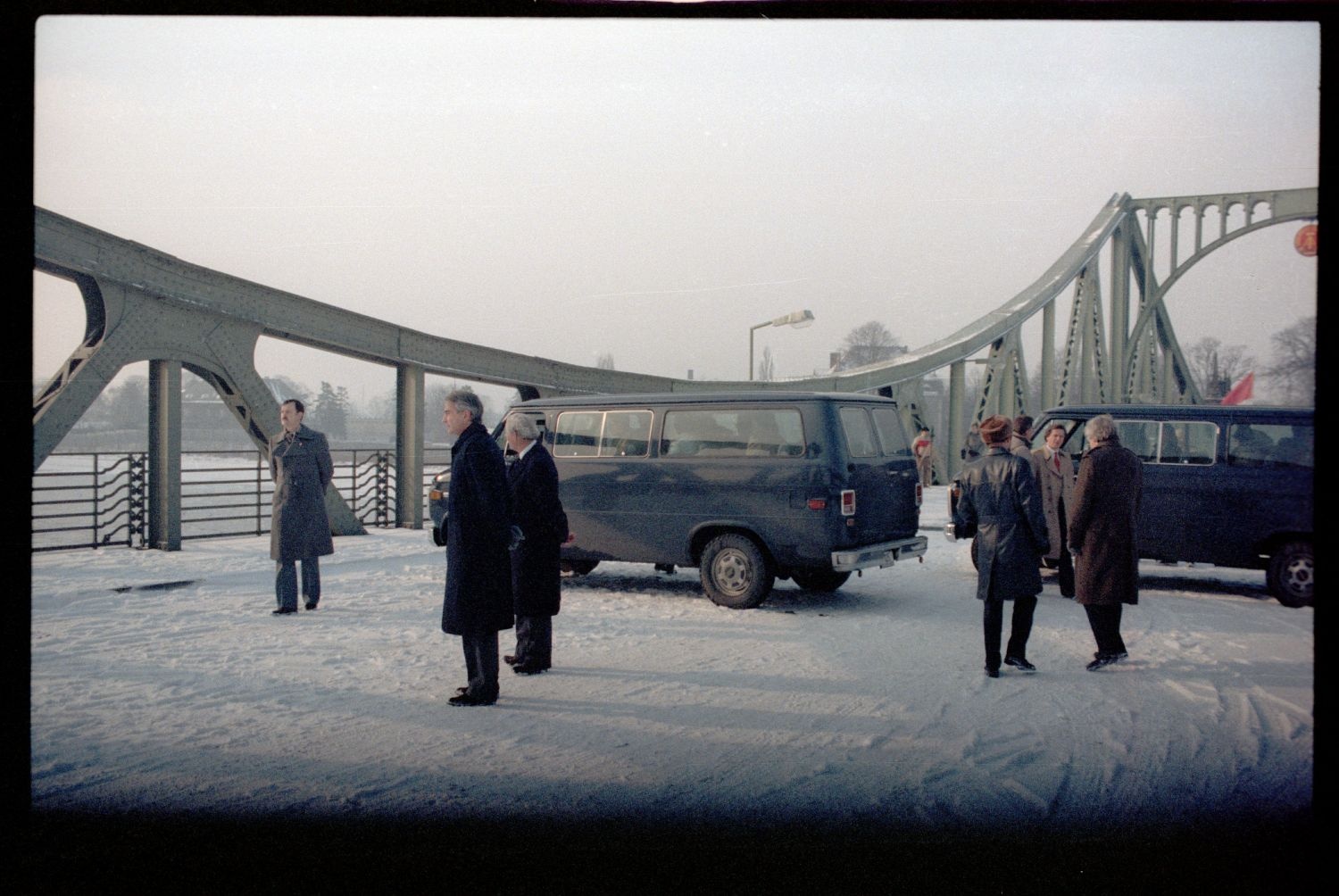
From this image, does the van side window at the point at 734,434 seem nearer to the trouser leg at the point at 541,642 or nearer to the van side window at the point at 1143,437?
the trouser leg at the point at 541,642

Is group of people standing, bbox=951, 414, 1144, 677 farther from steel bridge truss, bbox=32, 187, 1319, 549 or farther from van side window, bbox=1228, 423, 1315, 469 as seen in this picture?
van side window, bbox=1228, 423, 1315, 469

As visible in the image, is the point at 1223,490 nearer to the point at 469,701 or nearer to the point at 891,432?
the point at 891,432

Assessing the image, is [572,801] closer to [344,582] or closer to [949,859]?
[949,859]

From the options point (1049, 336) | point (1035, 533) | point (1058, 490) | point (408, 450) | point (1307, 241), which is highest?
point (1049, 336)

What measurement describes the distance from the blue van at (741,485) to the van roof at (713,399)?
2cm

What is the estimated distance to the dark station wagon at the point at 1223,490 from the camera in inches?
360

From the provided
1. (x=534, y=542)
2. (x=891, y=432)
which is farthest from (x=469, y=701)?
(x=891, y=432)

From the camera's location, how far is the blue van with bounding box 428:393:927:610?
8.56 m

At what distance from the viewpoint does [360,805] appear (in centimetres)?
397

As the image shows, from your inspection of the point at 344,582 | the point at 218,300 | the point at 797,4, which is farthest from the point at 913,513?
the point at 218,300

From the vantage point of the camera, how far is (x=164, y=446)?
39.0 feet

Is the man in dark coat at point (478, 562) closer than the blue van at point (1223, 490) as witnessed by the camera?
Yes

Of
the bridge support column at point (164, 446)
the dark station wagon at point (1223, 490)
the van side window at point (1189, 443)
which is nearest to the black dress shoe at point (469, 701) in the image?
the dark station wagon at point (1223, 490)

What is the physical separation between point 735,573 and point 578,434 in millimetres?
2334
